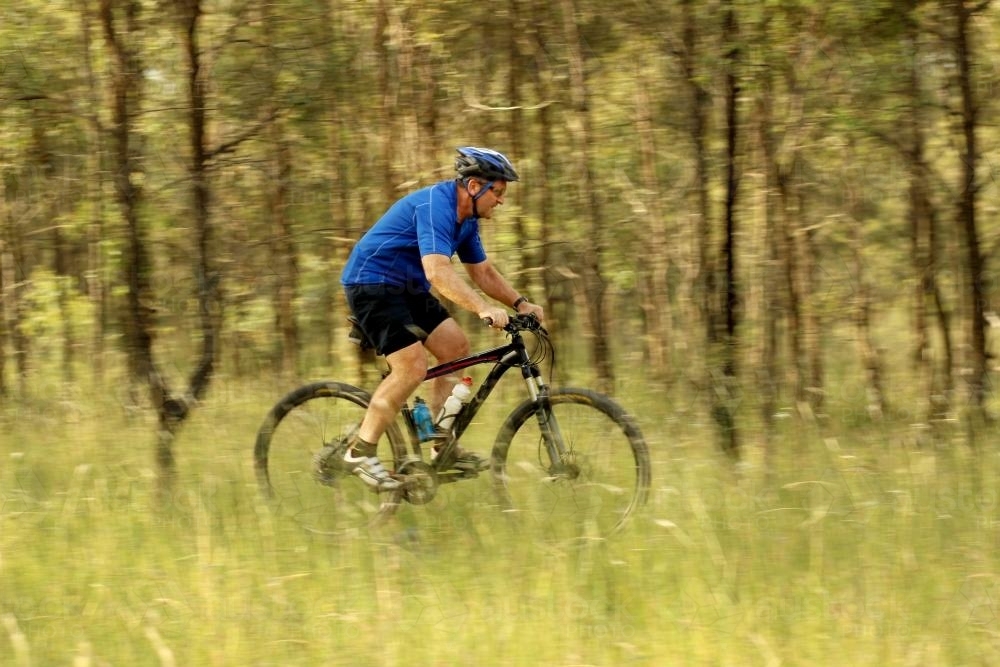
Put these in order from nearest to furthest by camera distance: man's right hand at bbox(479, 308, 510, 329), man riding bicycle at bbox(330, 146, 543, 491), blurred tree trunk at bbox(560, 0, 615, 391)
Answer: man's right hand at bbox(479, 308, 510, 329) → man riding bicycle at bbox(330, 146, 543, 491) → blurred tree trunk at bbox(560, 0, 615, 391)

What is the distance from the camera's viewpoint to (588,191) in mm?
8359

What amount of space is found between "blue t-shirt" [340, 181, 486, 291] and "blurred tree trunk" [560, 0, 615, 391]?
2326mm

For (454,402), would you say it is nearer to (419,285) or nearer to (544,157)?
(419,285)

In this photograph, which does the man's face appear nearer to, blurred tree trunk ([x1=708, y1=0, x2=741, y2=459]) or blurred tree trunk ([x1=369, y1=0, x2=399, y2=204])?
blurred tree trunk ([x1=708, y1=0, x2=741, y2=459])

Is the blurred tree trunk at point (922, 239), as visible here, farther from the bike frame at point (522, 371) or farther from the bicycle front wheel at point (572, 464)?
the bike frame at point (522, 371)

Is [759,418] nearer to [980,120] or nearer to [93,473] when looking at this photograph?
[980,120]

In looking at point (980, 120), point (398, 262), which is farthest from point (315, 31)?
point (980, 120)

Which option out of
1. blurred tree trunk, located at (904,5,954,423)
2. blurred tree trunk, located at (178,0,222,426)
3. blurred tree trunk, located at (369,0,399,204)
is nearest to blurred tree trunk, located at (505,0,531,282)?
blurred tree trunk, located at (369,0,399,204)

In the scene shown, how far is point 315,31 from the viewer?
8.20 metres

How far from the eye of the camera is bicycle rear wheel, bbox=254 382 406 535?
240 inches

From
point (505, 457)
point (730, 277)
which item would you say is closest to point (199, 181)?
point (505, 457)

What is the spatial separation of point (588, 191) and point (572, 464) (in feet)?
9.96

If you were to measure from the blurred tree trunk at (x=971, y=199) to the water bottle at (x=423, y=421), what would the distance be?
4.13 m

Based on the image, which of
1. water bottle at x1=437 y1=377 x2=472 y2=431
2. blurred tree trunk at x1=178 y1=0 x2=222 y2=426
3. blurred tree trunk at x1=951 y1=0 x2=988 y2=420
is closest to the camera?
water bottle at x1=437 y1=377 x2=472 y2=431
